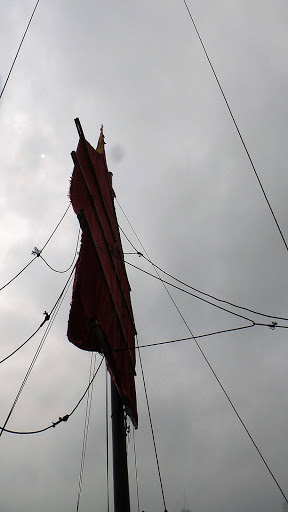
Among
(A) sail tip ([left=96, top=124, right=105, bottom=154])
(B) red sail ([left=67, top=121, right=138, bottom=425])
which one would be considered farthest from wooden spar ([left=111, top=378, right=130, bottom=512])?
(A) sail tip ([left=96, top=124, right=105, bottom=154])

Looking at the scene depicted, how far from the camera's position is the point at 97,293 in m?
6.27

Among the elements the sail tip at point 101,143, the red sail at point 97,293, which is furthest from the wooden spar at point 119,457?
the sail tip at point 101,143

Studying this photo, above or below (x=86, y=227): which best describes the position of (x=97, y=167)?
above

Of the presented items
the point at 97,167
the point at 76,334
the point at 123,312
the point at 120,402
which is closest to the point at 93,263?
the point at 76,334

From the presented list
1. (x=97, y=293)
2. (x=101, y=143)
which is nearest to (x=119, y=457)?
(x=97, y=293)

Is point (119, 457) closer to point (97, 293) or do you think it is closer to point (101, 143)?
point (97, 293)

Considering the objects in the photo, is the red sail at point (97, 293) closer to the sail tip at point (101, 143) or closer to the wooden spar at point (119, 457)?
the wooden spar at point (119, 457)

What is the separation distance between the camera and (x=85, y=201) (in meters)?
7.23

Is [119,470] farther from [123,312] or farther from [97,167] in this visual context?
[97,167]

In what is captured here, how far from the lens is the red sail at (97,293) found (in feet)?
18.9

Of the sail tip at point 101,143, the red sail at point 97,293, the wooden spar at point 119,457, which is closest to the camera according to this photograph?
the wooden spar at point 119,457

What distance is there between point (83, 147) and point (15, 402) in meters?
5.69

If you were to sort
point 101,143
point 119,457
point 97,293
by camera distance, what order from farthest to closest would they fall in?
point 101,143
point 97,293
point 119,457

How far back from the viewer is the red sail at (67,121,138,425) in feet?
18.9
